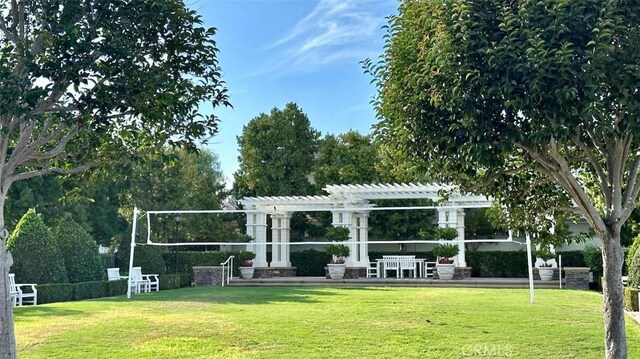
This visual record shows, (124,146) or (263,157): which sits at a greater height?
(263,157)

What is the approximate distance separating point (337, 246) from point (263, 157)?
7.89 metres

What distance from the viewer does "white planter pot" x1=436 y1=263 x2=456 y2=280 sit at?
1941cm

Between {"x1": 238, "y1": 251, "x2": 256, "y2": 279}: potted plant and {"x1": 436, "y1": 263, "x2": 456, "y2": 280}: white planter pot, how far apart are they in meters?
6.67

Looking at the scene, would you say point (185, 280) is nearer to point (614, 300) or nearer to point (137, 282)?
point (137, 282)

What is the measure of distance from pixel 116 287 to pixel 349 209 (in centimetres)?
792

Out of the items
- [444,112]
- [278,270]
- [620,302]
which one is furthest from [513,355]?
[278,270]

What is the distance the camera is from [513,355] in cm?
664

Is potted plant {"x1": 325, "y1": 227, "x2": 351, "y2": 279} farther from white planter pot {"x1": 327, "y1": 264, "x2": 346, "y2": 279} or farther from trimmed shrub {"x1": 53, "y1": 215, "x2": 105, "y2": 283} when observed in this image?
trimmed shrub {"x1": 53, "y1": 215, "x2": 105, "y2": 283}

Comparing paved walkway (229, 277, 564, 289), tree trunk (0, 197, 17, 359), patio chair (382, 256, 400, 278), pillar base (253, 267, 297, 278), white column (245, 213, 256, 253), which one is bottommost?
paved walkway (229, 277, 564, 289)

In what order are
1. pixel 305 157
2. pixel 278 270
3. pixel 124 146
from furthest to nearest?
pixel 305 157 < pixel 278 270 < pixel 124 146

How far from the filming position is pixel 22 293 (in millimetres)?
13539

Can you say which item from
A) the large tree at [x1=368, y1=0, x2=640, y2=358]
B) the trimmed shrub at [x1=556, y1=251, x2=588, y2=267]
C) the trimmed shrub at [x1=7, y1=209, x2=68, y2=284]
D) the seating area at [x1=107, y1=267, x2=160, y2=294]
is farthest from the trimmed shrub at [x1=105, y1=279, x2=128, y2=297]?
the trimmed shrub at [x1=556, y1=251, x2=588, y2=267]

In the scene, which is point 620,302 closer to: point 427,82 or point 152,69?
point 427,82

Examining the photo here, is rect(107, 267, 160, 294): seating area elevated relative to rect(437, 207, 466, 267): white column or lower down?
lower down
